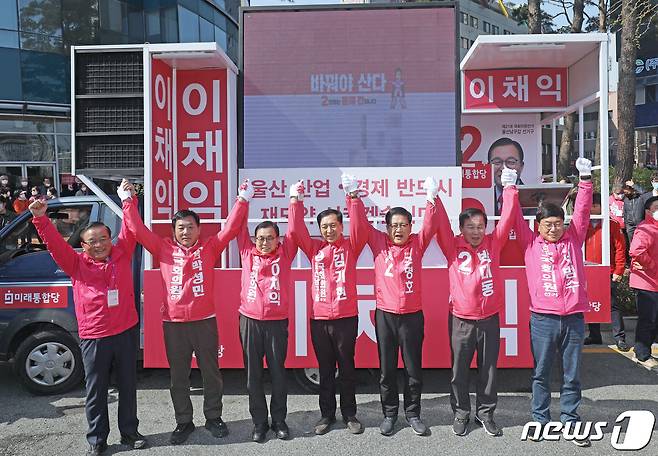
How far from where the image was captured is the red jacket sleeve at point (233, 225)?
14.4 feet

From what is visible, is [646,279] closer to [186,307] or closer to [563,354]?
[563,354]

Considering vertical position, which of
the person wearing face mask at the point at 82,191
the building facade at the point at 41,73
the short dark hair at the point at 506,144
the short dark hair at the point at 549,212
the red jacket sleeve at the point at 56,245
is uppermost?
the building facade at the point at 41,73

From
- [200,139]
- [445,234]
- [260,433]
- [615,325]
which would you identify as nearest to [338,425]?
[260,433]

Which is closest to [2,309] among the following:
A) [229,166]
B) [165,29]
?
[229,166]

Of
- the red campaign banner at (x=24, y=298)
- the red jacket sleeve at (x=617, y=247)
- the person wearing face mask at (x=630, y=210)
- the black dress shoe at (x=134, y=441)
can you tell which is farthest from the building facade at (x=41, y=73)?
the black dress shoe at (x=134, y=441)

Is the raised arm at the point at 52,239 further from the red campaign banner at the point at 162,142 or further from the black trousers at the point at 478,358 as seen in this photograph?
the black trousers at the point at 478,358

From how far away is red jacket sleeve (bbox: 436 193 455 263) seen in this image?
437 centimetres

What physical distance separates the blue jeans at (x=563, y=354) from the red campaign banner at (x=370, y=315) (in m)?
0.71

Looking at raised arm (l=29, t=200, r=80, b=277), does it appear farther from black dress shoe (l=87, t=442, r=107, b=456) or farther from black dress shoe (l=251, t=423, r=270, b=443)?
black dress shoe (l=251, t=423, r=270, b=443)

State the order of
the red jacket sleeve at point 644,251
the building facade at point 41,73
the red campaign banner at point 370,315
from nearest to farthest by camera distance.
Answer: the red campaign banner at point 370,315, the red jacket sleeve at point 644,251, the building facade at point 41,73

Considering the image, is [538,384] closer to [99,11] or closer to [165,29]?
[99,11]

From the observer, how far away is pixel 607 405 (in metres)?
4.82

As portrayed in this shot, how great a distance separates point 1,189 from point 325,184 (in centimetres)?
1247

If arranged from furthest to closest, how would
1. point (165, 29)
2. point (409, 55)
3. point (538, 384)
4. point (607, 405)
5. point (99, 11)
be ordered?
1. point (165, 29)
2. point (99, 11)
3. point (409, 55)
4. point (607, 405)
5. point (538, 384)
